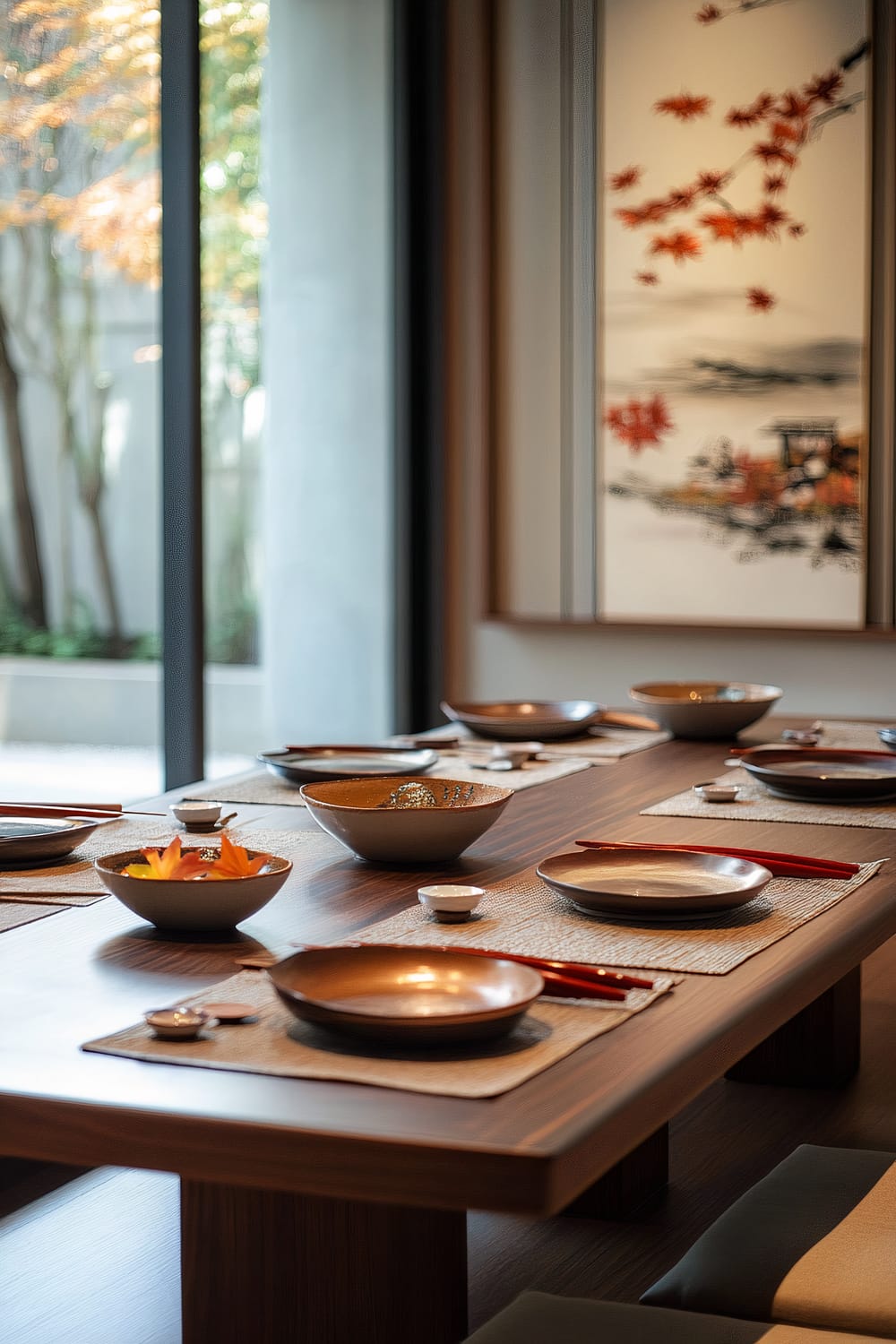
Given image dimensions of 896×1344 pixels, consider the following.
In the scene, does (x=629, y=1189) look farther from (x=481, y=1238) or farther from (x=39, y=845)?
(x=39, y=845)

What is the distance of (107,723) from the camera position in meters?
4.52

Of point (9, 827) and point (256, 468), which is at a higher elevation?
point (256, 468)

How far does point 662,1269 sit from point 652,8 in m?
3.48

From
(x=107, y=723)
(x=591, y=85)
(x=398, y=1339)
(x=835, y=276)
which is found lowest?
(x=398, y=1339)

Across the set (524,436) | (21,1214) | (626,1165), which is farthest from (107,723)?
(626,1165)

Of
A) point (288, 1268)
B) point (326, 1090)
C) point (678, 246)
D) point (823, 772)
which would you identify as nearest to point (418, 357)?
point (678, 246)

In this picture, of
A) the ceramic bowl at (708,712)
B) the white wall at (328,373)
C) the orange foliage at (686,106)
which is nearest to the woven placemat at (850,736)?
the ceramic bowl at (708,712)

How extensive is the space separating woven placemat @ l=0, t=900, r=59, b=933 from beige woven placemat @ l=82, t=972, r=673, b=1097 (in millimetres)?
389

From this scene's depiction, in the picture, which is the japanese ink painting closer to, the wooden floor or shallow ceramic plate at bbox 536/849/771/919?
the wooden floor

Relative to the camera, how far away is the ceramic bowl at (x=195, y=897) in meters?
1.46

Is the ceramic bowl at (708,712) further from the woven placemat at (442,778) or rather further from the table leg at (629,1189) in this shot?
the table leg at (629,1189)

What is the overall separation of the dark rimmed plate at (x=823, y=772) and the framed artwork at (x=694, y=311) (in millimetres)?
1908

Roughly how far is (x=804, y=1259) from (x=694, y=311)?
3.46 meters

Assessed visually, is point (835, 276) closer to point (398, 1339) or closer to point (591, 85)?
point (591, 85)
